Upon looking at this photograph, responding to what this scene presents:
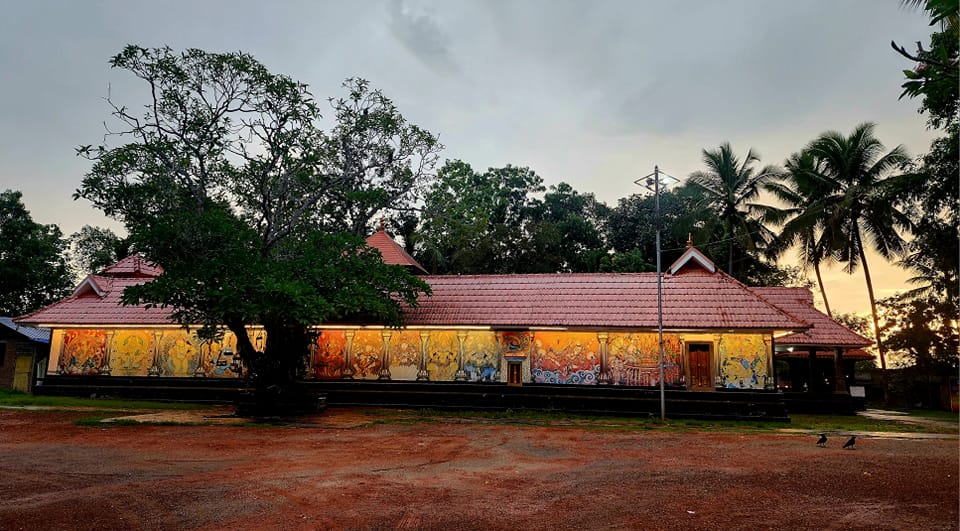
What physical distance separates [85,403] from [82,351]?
10.5ft

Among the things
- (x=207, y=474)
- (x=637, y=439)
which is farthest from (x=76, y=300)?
(x=637, y=439)

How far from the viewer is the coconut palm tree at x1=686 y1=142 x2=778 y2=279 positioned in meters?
34.6

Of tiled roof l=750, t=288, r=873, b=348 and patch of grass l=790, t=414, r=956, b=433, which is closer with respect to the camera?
patch of grass l=790, t=414, r=956, b=433

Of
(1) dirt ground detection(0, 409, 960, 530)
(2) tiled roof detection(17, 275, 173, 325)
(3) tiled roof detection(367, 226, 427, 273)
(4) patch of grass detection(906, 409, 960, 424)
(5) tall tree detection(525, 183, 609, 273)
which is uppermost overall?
(5) tall tree detection(525, 183, 609, 273)

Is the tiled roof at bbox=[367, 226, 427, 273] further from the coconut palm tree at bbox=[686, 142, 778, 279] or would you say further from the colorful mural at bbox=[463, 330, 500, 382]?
the coconut palm tree at bbox=[686, 142, 778, 279]

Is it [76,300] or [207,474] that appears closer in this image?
[207,474]

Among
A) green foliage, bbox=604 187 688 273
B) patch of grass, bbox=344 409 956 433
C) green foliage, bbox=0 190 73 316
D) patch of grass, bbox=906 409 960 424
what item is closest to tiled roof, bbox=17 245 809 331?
patch of grass, bbox=344 409 956 433

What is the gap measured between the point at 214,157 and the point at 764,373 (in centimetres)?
1681

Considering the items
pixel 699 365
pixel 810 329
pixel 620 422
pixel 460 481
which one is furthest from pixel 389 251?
pixel 460 481

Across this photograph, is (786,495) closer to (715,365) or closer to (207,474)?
(207,474)

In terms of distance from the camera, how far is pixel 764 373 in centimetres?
1719

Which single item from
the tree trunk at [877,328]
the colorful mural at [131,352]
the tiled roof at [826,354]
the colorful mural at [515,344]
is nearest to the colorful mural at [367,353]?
the colorful mural at [515,344]

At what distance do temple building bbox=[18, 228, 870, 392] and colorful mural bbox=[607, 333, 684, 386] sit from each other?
31 mm

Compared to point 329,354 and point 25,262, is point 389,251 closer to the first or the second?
point 329,354
